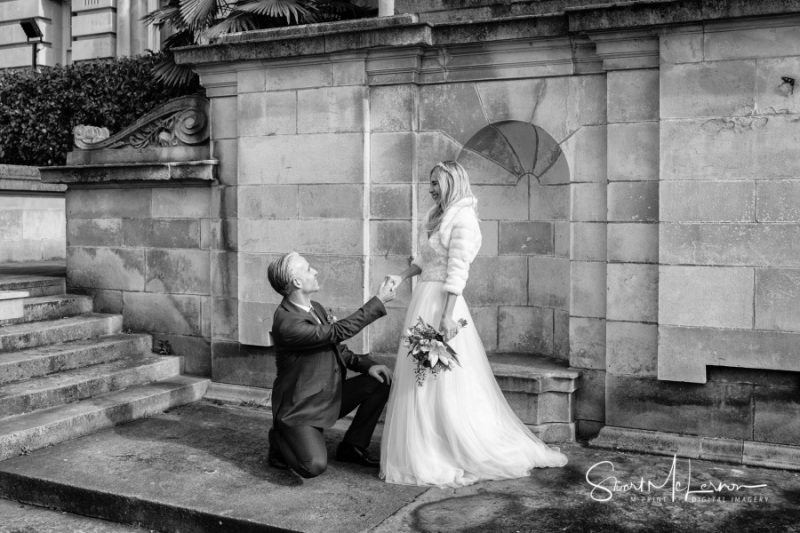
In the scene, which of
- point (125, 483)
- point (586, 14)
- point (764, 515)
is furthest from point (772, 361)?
point (125, 483)

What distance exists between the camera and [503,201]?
26.3 feet

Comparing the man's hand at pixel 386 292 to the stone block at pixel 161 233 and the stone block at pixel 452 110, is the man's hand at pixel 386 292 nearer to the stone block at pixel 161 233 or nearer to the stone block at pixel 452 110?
the stone block at pixel 452 110

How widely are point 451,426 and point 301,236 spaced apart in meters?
2.86

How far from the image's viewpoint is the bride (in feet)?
19.6

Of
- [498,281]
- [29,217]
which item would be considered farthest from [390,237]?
[29,217]

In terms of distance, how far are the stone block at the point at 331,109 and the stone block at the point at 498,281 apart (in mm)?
1694

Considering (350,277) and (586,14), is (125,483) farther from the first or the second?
(586,14)

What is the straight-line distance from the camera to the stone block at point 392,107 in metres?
7.73

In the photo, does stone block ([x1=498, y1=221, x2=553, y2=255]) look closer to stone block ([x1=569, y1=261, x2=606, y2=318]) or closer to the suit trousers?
stone block ([x1=569, y1=261, x2=606, y2=318])

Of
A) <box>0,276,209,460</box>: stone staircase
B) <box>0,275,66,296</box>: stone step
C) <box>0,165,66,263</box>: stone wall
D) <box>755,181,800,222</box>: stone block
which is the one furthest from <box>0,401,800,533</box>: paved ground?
<box>0,165,66,263</box>: stone wall

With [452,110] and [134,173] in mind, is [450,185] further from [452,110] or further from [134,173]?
[134,173]

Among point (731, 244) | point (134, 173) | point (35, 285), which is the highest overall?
point (134, 173)

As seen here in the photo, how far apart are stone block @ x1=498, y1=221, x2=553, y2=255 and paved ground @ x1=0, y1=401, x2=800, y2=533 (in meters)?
1.85

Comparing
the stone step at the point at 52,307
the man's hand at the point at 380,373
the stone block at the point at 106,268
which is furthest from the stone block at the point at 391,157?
the stone step at the point at 52,307
